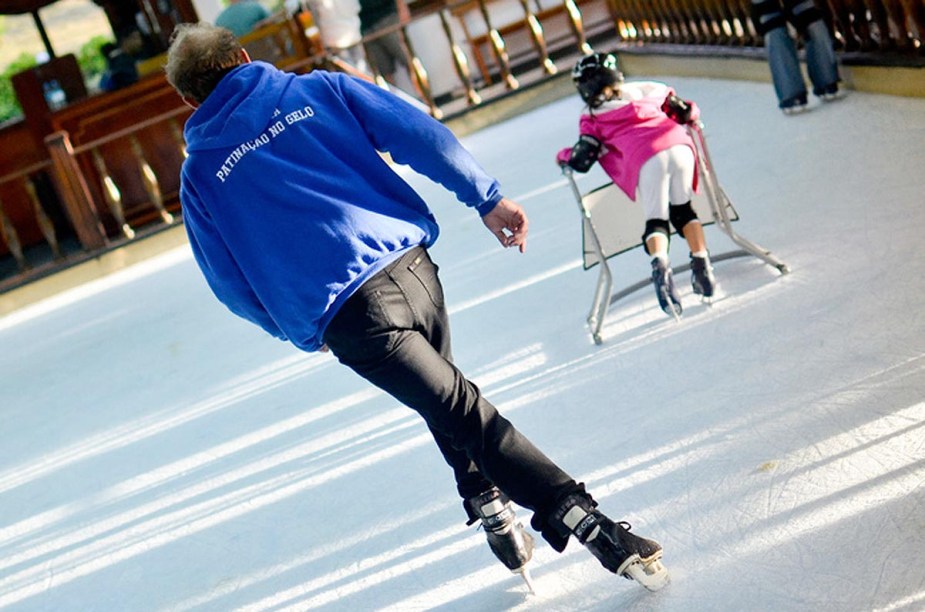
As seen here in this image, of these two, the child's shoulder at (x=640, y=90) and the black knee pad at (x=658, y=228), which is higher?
the child's shoulder at (x=640, y=90)

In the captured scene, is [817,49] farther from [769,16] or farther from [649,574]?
[649,574]

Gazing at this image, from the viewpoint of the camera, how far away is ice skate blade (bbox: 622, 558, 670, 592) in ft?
8.50

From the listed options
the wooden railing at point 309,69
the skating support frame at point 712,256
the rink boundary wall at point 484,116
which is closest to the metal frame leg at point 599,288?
the skating support frame at point 712,256

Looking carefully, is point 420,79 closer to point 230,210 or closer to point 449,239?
point 449,239

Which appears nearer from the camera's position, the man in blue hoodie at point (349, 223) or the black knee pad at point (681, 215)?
the man in blue hoodie at point (349, 223)

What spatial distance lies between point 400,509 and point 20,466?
2.55 metres

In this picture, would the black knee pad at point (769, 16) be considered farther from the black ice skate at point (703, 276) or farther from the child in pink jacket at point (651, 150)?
the black ice skate at point (703, 276)

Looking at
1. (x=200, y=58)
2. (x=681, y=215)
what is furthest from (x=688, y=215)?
(x=200, y=58)

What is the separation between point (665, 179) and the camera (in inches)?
163

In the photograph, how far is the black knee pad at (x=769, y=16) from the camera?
6.50 metres

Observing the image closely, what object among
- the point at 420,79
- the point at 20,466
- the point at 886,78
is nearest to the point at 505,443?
the point at 20,466

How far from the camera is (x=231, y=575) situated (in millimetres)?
3609

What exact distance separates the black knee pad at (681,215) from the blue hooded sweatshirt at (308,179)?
160 centimetres

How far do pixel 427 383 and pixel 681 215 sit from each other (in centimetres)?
181
